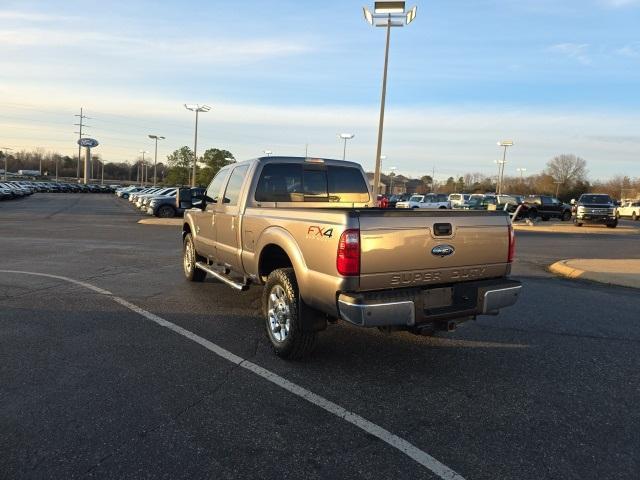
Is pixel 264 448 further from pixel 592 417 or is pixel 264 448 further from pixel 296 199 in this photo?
pixel 296 199

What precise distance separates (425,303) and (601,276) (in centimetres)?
766

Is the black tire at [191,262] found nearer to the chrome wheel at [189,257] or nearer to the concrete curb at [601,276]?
the chrome wheel at [189,257]

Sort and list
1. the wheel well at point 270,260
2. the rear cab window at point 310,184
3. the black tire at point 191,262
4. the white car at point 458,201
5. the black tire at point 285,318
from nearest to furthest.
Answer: the black tire at point 285,318 < the wheel well at point 270,260 < the rear cab window at point 310,184 < the black tire at point 191,262 < the white car at point 458,201

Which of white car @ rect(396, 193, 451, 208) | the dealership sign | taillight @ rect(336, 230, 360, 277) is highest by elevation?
Answer: the dealership sign

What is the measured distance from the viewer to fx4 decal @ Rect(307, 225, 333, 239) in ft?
13.9

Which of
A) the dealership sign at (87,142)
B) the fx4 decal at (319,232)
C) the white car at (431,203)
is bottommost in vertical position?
the fx4 decal at (319,232)

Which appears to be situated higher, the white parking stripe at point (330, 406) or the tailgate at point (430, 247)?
the tailgate at point (430, 247)

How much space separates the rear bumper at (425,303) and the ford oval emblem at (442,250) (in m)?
0.30

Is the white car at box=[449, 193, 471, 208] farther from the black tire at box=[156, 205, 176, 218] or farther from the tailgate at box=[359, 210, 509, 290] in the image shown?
the tailgate at box=[359, 210, 509, 290]

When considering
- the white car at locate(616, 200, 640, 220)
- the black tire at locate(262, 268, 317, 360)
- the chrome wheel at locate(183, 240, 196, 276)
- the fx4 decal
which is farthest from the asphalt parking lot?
the white car at locate(616, 200, 640, 220)

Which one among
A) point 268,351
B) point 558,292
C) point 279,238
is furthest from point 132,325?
point 558,292

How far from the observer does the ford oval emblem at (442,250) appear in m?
4.43

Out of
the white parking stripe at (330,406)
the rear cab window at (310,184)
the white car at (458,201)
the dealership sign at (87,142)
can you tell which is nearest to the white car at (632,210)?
the white car at (458,201)

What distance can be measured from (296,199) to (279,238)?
141 centimetres
